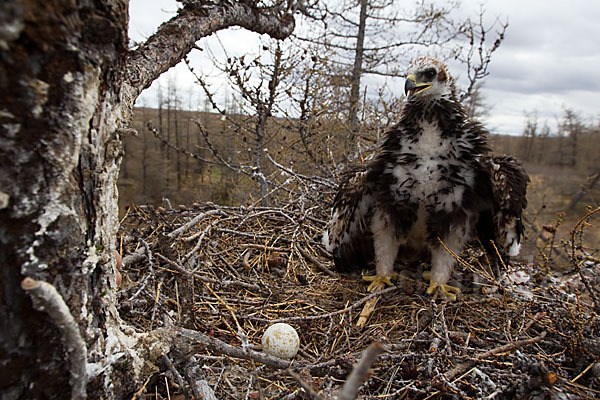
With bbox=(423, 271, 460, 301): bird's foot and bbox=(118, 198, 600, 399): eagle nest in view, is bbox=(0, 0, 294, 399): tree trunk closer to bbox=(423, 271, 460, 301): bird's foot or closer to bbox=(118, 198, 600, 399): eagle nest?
bbox=(118, 198, 600, 399): eagle nest

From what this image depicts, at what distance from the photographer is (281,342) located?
1.84 m

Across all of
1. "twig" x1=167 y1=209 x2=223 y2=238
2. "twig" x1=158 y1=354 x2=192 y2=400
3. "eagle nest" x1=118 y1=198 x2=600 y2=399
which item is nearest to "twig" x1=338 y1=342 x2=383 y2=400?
"eagle nest" x1=118 y1=198 x2=600 y2=399

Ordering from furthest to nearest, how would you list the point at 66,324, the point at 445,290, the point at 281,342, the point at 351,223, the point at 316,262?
1. the point at 316,262
2. the point at 351,223
3. the point at 445,290
4. the point at 281,342
5. the point at 66,324

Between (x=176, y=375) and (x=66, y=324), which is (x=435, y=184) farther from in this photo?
(x=66, y=324)

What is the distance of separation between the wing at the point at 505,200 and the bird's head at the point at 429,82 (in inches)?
23.0

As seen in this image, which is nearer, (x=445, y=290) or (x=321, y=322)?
(x=321, y=322)

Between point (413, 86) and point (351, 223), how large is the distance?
3.88 feet

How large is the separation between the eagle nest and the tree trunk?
0.47 metres

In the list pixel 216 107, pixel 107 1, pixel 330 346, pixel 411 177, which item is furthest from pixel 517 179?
pixel 216 107

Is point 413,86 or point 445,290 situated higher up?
point 413,86

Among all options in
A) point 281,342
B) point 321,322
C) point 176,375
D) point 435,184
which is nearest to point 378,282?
point 321,322

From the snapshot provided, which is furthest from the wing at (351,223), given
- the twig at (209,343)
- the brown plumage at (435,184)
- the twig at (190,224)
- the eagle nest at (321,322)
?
the twig at (209,343)

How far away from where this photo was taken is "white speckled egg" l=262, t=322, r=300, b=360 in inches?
71.7

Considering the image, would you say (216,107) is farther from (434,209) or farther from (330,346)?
(330,346)
